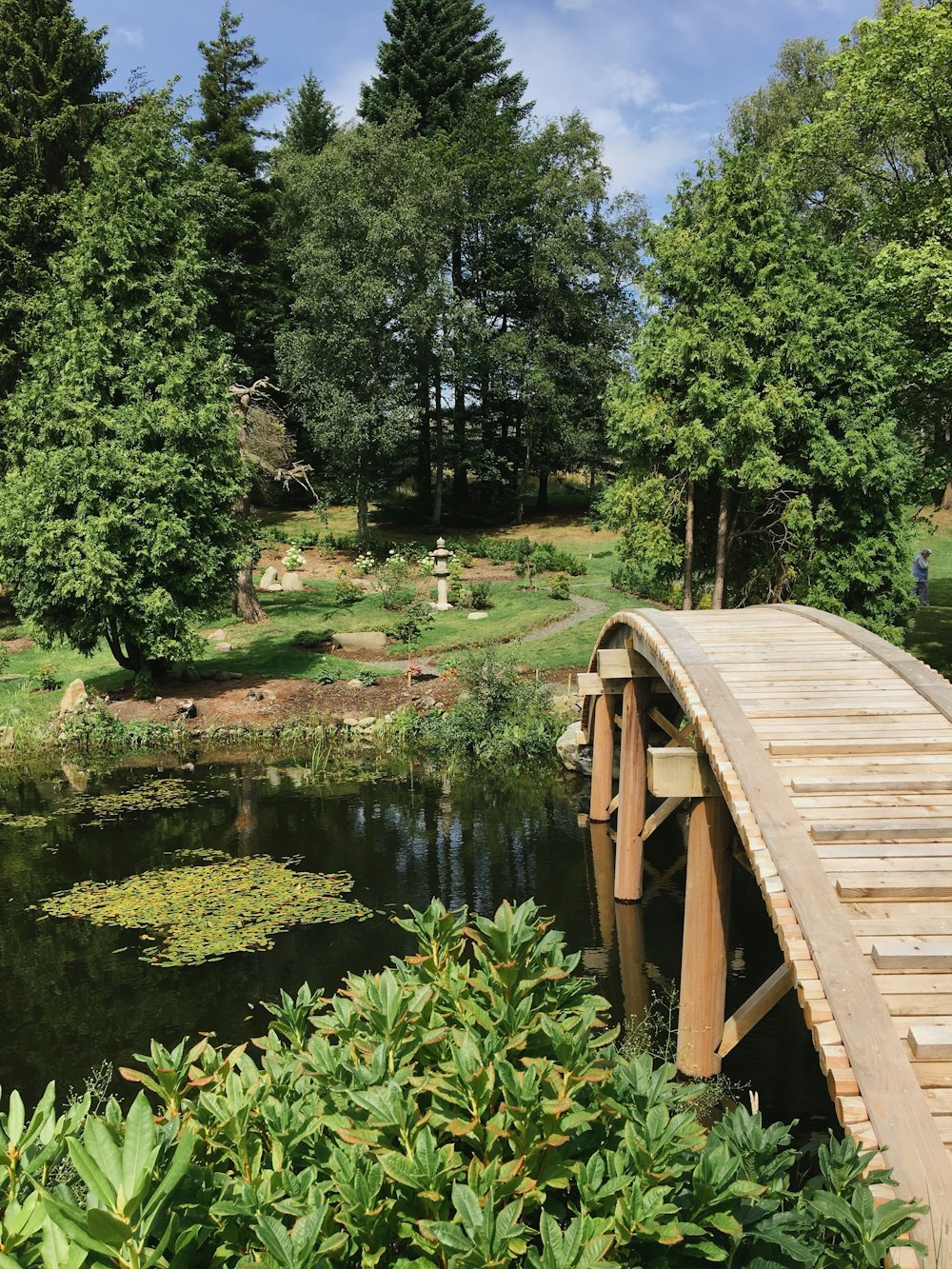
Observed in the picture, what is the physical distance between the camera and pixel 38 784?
17.4m

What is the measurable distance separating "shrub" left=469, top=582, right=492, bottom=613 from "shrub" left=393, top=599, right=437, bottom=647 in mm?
1756

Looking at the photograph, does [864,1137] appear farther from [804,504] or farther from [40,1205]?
[804,504]

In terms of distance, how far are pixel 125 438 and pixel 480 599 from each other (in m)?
11.1

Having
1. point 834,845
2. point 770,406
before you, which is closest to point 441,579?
point 770,406

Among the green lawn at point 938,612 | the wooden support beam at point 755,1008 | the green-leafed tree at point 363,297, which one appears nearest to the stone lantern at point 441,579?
the green-leafed tree at point 363,297

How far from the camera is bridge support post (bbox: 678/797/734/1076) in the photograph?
7656 millimetres

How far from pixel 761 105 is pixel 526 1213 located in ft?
126

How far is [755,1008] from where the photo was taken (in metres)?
7.11

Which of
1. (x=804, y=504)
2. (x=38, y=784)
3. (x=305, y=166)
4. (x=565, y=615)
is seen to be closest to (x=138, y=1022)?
(x=38, y=784)

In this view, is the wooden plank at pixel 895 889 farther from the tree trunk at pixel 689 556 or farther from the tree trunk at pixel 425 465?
the tree trunk at pixel 425 465

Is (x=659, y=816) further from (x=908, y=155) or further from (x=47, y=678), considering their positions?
(x=908, y=155)

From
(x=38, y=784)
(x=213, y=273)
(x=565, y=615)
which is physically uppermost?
(x=213, y=273)

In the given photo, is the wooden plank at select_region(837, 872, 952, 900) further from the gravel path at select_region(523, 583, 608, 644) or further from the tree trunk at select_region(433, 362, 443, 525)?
the tree trunk at select_region(433, 362, 443, 525)

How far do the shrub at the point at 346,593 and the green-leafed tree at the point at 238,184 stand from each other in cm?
1328
